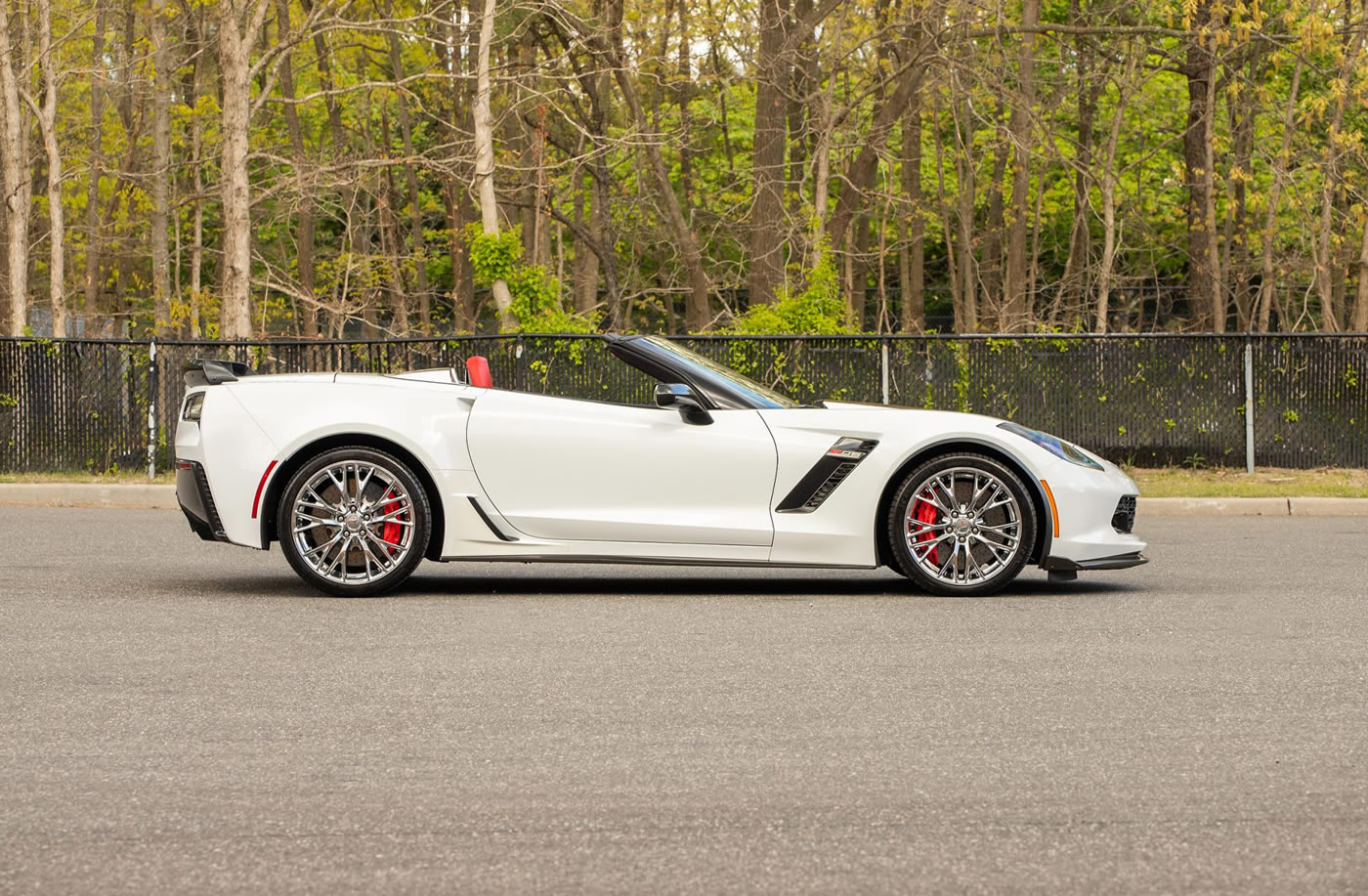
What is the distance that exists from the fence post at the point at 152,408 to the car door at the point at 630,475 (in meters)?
10.6

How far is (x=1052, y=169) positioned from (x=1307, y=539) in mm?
37011

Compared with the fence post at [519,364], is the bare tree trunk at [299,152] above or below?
above

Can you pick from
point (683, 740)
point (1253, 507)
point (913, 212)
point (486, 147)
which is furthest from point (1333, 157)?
point (683, 740)

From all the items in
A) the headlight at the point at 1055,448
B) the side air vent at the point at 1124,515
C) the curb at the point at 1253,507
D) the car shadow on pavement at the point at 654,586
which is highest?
the headlight at the point at 1055,448

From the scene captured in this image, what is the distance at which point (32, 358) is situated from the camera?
18641 millimetres

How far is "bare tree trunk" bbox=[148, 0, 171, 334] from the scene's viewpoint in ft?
105

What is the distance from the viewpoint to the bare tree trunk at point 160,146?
3191 cm

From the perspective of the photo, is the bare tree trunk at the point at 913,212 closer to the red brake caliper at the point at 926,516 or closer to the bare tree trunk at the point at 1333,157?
the bare tree trunk at the point at 1333,157

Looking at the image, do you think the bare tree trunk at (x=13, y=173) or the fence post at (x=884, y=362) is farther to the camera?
the bare tree trunk at (x=13, y=173)

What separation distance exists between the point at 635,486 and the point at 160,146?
29184 millimetres

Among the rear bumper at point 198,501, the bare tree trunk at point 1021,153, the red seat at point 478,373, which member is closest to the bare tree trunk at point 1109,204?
the bare tree trunk at point 1021,153

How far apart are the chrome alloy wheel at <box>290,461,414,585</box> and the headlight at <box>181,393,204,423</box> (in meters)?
0.75

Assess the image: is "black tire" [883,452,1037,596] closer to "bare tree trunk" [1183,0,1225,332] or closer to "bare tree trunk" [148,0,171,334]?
"bare tree trunk" [1183,0,1225,332]

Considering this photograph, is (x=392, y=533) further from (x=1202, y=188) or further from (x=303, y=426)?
(x=1202, y=188)
